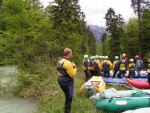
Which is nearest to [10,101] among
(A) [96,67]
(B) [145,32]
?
(A) [96,67]

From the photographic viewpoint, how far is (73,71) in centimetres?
811

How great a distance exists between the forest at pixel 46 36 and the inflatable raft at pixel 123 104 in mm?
5090

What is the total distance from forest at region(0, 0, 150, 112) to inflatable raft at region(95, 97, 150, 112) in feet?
16.7

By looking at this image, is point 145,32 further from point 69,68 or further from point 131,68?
point 69,68

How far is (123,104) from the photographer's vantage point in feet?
29.7

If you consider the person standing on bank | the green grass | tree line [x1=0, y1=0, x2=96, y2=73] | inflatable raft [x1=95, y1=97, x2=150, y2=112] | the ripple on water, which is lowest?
the ripple on water

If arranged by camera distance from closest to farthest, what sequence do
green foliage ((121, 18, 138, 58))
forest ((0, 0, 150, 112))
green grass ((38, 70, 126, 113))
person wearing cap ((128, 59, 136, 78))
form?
green grass ((38, 70, 126, 113))
forest ((0, 0, 150, 112))
person wearing cap ((128, 59, 136, 78))
green foliage ((121, 18, 138, 58))

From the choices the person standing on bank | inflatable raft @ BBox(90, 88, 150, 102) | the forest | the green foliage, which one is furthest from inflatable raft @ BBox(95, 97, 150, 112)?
the green foliage

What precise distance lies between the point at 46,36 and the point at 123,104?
1037cm

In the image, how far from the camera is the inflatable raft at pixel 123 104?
9.01 m

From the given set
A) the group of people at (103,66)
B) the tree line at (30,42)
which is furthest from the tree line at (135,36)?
the group of people at (103,66)

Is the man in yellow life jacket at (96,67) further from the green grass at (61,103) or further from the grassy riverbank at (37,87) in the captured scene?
the green grass at (61,103)

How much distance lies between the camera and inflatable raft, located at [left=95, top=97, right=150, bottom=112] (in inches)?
355

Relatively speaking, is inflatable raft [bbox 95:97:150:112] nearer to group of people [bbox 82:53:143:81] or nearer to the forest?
the forest
